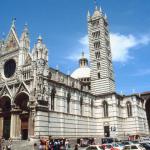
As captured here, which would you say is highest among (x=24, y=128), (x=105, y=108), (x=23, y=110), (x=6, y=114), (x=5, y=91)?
(x=5, y=91)

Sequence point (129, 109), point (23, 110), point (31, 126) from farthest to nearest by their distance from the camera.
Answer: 1. point (129, 109)
2. point (23, 110)
3. point (31, 126)

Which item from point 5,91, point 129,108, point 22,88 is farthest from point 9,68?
point 129,108

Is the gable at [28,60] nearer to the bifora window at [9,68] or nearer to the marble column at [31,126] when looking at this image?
the bifora window at [9,68]

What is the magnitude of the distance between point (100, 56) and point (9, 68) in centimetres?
1686

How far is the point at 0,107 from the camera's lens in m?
36.4

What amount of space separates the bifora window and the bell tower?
15.3 metres

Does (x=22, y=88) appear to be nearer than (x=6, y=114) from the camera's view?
Yes

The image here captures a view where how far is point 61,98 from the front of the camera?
36094 millimetres

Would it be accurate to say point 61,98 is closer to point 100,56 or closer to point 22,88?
point 22,88

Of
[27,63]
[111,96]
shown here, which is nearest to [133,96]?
[111,96]

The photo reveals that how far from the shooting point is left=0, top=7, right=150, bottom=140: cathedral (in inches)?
1280

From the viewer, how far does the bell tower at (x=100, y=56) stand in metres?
45.1

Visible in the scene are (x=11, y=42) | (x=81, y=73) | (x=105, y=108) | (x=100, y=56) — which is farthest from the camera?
(x=81, y=73)

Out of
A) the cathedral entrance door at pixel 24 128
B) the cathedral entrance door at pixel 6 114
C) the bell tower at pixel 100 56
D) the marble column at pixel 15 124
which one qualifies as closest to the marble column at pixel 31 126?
the cathedral entrance door at pixel 24 128
